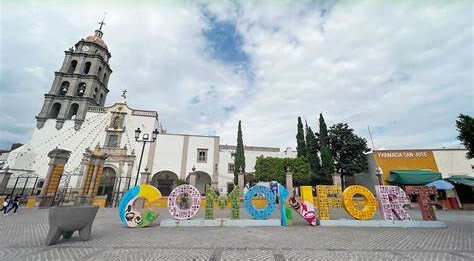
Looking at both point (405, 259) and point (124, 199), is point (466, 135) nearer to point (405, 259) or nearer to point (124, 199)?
point (405, 259)

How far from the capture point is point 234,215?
32.0 feet

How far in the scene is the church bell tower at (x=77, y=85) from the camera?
94.2ft

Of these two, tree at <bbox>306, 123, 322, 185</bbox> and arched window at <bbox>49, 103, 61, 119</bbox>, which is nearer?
tree at <bbox>306, 123, 322, 185</bbox>

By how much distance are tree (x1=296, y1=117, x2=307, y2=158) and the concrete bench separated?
87.9ft

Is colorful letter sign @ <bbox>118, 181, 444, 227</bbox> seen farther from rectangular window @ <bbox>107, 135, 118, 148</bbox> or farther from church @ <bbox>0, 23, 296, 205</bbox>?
rectangular window @ <bbox>107, 135, 118, 148</bbox>

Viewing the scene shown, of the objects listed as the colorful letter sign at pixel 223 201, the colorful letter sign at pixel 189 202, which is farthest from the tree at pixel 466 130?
the colorful letter sign at pixel 189 202

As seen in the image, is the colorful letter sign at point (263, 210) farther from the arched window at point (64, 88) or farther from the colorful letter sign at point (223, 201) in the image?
the arched window at point (64, 88)

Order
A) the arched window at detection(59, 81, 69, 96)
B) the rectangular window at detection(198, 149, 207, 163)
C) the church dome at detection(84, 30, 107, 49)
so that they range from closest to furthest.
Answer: the rectangular window at detection(198, 149, 207, 163)
the arched window at detection(59, 81, 69, 96)
the church dome at detection(84, 30, 107, 49)

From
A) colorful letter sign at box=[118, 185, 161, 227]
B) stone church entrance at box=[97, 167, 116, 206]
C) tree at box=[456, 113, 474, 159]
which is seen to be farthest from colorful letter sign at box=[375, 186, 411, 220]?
stone church entrance at box=[97, 167, 116, 206]

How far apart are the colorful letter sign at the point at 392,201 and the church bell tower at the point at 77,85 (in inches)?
1270

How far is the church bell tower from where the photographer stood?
28.7 metres

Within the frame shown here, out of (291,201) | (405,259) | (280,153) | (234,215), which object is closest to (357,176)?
(280,153)

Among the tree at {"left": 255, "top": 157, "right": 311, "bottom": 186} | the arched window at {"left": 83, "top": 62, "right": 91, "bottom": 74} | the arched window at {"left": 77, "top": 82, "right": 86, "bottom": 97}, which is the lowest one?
the tree at {"left": 255, "top": 157, "right": 311, "bottom": 186}

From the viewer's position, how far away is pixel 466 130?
10.0m
